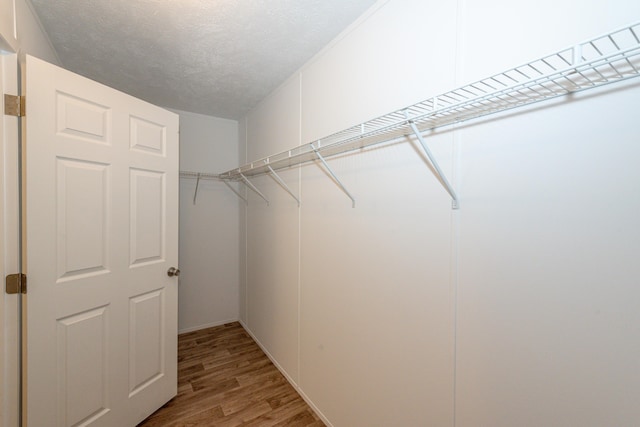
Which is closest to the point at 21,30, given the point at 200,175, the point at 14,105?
the point at 14,105

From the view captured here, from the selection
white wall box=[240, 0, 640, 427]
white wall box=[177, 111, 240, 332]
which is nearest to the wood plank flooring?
white wall box=[240, 0, 640, 427]

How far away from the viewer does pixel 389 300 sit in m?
1.23

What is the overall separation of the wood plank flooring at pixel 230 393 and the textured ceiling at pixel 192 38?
2.48 meters

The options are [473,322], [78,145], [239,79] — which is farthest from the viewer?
[239,79]

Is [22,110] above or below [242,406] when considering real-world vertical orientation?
above

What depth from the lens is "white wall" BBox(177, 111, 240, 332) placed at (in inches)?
113

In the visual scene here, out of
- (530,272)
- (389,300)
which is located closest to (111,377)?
(389,300)

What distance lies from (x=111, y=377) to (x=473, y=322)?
198cm

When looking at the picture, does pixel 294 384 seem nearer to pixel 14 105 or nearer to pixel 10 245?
pixel 10 245

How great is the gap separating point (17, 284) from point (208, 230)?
1.88 meters

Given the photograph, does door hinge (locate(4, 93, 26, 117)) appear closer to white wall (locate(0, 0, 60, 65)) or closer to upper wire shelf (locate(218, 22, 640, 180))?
white wall (locate(0, 0, 60, 65))

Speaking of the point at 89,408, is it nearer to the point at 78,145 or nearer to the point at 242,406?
the point at 242,406

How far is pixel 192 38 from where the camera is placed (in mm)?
1563

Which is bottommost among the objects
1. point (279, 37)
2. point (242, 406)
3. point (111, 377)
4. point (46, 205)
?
point (242, 406)
